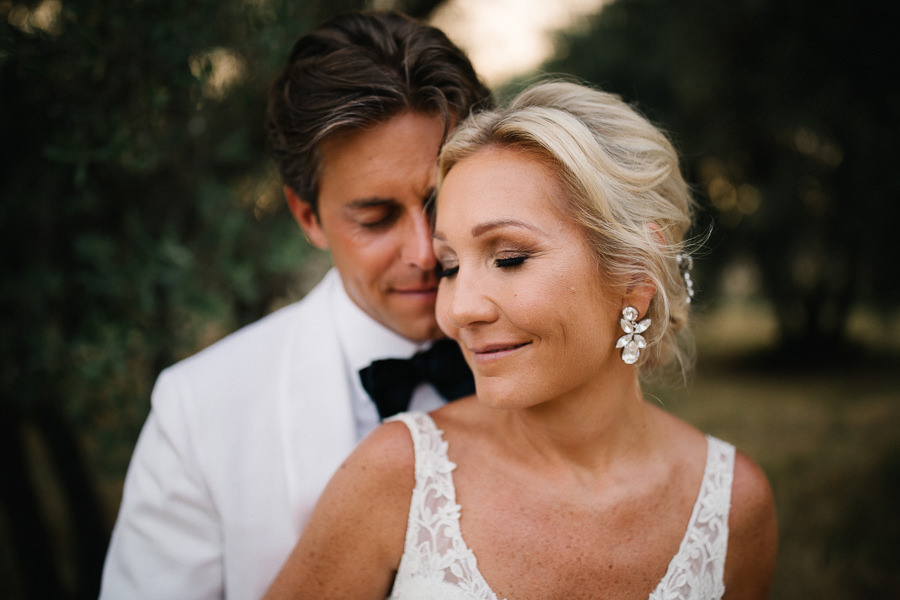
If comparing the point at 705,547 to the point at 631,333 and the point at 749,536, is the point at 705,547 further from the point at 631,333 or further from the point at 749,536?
the point at 631,333

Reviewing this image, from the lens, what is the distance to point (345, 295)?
2.64 metres

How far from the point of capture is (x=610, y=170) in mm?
1864

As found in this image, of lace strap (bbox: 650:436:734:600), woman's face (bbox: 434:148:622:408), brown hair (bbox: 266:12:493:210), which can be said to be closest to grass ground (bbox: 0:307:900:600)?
lace strap (bbox: 650:436:734:600)

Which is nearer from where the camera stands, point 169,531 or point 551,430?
point 551,430

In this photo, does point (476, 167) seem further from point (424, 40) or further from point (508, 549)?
point (508, 549)

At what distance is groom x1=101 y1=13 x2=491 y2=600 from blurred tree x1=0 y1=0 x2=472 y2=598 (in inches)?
30.1

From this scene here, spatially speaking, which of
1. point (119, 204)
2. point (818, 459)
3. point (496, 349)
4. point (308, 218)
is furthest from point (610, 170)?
point (818, 459)

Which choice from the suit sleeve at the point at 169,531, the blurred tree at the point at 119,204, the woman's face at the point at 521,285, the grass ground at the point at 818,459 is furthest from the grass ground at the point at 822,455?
the blurred tree at the point at 119,204

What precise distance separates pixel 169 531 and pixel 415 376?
110cm

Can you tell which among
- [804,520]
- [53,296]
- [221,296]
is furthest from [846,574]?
[53,296]

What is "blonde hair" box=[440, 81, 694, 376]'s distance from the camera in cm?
181

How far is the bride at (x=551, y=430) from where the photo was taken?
1.81 m

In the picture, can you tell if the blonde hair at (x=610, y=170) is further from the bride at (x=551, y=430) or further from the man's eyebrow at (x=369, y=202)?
the man's eyebrow at (x=369, y=202)

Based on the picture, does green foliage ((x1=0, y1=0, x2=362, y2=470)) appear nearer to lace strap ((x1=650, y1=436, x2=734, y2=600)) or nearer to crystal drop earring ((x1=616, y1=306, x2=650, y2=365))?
crystal drop earring ((x1=616, y1=306, x2=650, y2=365))
